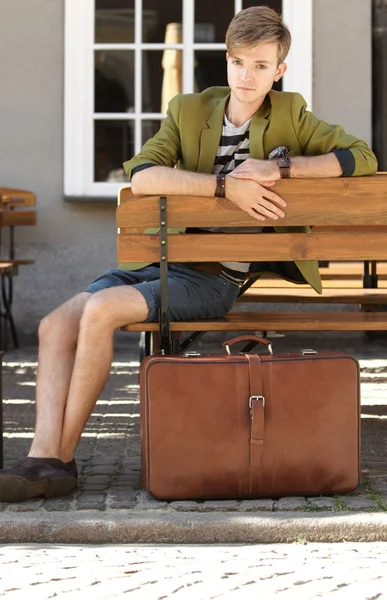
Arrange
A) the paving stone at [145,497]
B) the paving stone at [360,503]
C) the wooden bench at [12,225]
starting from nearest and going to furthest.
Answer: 1. the paving stone at [360,503]
2. the paving stone at [145,497]
3. the wooden bench at [12,225]

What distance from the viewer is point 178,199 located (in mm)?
4383

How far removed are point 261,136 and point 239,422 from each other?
111 cm

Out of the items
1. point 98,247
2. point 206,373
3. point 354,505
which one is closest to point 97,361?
point 206,373

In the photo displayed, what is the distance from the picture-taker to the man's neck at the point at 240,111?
4605 mm

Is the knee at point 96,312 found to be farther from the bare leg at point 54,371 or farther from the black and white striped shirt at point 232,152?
the black and white striped shirt at point 232,152

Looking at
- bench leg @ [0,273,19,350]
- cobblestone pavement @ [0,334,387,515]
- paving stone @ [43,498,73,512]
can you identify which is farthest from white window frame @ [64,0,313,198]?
paving stone @ [43,498,73,512]

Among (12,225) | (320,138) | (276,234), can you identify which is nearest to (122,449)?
(276,234)

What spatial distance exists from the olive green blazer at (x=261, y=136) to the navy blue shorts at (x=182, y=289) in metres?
0.31

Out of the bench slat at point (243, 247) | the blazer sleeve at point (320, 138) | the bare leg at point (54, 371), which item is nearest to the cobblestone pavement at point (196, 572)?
the bare leg at point (54, 371)

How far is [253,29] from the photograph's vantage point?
443 centimetres

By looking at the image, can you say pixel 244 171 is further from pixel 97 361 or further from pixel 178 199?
pixel 97 361

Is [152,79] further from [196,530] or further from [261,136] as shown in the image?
[196,530]

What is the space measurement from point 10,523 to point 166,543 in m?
0.49

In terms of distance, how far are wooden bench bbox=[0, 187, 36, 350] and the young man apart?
3.30 m
